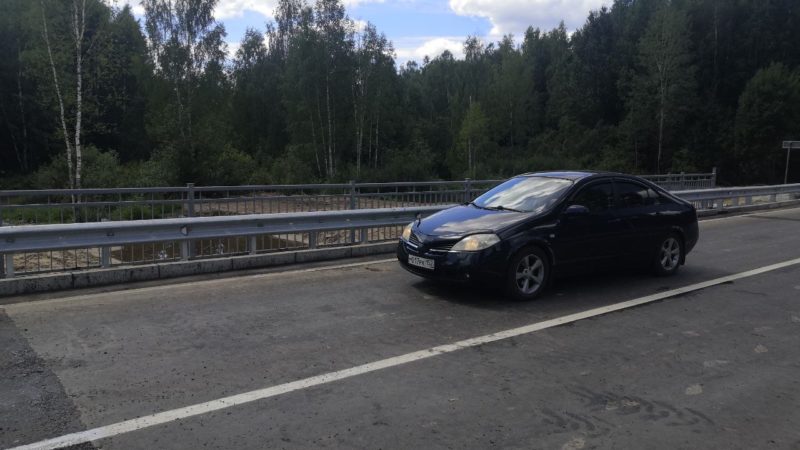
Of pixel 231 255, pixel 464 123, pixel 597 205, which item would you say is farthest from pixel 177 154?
pixel 464 123

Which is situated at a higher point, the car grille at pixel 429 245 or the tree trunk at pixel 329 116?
the tree trunk at pixel 329 116

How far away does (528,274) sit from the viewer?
22.9ft

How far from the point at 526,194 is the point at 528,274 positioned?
1280 millimetres

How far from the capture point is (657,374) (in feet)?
15.7

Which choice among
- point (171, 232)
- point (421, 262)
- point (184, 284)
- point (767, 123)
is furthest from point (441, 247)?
point (767, 123)

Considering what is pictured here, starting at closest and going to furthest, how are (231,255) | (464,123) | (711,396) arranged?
1. (711,396)
2. (231,255)
3. (464,123)

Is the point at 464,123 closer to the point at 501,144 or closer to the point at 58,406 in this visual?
the point at 501,144

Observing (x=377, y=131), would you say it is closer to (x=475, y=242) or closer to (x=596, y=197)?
(x=596, y=197)

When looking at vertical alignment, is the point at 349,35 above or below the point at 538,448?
above

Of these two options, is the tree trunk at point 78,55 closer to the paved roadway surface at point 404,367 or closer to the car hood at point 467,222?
the paved roadway surface at point 404,367

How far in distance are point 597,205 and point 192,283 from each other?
5316mm

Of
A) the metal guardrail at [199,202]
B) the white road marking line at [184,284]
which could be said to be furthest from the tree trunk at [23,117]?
the white road marking line at [184,284]

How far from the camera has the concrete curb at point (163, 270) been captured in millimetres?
7035

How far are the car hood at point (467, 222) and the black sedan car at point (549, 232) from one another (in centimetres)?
1
